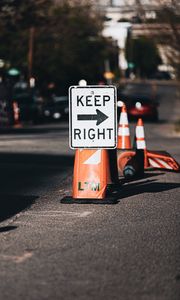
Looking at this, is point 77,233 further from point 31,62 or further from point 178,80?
point 31,62

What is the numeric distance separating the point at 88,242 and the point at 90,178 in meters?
3.35

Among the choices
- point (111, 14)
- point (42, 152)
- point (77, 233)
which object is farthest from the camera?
point (111, 14)

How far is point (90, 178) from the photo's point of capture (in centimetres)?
1377

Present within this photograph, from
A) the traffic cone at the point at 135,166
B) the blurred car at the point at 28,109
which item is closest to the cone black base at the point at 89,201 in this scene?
the traffic cone at the point at 135,166

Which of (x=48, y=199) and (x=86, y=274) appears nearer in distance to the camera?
(x=86, y=274)

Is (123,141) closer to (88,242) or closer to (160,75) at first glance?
(88,242)

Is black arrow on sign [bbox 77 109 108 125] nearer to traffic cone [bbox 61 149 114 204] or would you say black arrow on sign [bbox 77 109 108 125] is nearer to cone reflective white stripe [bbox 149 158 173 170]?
traffic cone [bbox 61 149 114 204]

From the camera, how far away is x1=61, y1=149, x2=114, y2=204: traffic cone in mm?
13727

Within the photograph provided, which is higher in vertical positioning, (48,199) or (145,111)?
(48,199)

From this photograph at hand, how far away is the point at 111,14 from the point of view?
187 m

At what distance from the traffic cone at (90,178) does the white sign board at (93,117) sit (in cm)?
16

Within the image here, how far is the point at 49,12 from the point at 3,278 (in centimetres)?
6641

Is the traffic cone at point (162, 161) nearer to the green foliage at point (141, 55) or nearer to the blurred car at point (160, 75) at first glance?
the green foliage at point (141, 55)

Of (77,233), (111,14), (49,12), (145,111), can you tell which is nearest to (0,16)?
(145,111)
